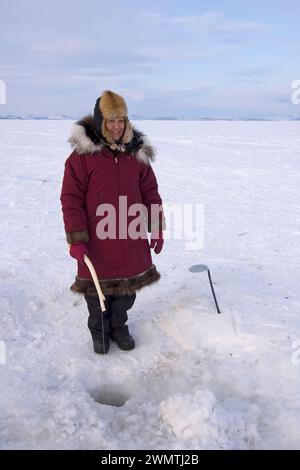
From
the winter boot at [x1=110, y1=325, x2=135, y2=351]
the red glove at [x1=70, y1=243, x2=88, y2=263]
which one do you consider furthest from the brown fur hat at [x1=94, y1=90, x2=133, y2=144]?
the winter boot at [x1=110, y1=325, x2=135, y2=351]

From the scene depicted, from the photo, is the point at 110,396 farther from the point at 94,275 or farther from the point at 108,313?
the point at 94,275

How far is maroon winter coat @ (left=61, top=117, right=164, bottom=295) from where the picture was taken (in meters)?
2.84

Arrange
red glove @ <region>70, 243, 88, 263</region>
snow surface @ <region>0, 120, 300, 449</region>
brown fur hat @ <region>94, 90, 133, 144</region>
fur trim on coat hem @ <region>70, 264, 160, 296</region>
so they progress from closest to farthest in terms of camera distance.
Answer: snow surface @ <region>0, 120, 300, 449</region> < brown fur hat @ <region>94, 90, 133, 144</region> < red glove @ <region>70, 243, 88, 263</region> < fur trim on coat hem @ <region>70, 264, 160, 296</region>

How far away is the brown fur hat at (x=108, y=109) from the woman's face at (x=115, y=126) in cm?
2

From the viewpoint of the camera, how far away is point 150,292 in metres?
4.11

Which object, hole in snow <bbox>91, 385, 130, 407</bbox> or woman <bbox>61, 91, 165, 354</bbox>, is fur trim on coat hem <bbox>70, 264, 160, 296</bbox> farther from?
hole in snow <bbox>91, 385, 130, 407</bbox>

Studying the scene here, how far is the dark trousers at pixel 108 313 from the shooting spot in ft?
10.5

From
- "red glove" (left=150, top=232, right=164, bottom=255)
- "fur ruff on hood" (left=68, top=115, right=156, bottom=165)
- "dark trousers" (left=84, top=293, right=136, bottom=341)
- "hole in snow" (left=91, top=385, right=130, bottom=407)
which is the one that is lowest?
"hole in snow" (left=91, top=385, right=130, bottom=407)

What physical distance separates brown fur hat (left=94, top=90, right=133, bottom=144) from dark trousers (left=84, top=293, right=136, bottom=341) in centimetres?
115
